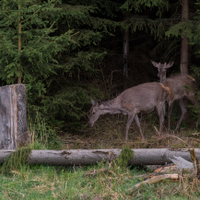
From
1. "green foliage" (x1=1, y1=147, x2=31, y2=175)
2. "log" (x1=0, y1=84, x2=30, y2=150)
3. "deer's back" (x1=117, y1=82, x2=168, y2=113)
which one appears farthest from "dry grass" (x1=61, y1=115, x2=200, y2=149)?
"green foliage" (x1=1, y1=147, x2=31, y2=175)

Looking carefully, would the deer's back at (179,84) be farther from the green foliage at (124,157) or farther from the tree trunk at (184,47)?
the green foliage at (124,157)

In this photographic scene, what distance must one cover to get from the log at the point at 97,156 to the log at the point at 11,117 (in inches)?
44.3

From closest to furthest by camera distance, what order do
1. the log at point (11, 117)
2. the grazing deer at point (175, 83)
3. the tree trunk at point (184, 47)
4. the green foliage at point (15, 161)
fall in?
the green foliage at point (15, 161) → the log at point (11, 117) → the tree trunk at point (184, 47) → the grazing deer at point (175, 83)

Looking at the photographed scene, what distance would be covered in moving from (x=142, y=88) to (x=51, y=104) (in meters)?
2.99

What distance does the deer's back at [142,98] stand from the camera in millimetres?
10617

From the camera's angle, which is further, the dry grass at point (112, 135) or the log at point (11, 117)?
the dry grass at point (112, 135)

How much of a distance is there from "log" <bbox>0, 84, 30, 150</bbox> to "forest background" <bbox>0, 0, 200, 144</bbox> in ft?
1.65

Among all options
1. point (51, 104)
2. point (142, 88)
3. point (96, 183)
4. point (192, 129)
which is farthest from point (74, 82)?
point (96, 183)

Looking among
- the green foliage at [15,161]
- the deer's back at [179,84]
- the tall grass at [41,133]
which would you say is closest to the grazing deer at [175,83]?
the deer's back at [179,84]

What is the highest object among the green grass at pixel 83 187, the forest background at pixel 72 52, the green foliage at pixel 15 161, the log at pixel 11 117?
the forest background at pixel 72 52

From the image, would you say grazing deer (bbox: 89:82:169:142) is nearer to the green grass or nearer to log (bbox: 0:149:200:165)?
log (bbox: 0:149:200:165)

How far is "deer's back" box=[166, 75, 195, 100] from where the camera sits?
1136 cm

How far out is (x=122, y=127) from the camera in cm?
1145

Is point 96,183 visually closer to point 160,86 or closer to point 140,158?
point 140,158
